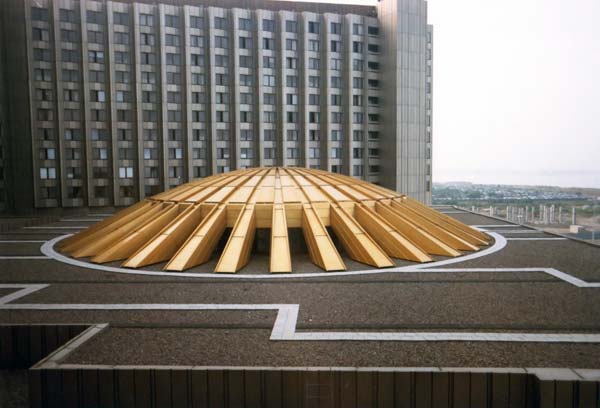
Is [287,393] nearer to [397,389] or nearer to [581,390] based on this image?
[397,389]

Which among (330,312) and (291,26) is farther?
Result: (291,26)

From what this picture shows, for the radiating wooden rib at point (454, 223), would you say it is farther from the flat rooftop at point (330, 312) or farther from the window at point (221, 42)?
the window at point (221, 42)

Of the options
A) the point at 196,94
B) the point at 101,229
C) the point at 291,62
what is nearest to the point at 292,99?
the point at 291,62

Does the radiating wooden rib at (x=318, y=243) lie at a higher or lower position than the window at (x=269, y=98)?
lower

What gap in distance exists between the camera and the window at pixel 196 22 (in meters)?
46.5

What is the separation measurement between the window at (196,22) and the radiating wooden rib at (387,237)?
1322 inches

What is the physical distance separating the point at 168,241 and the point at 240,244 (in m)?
3.49

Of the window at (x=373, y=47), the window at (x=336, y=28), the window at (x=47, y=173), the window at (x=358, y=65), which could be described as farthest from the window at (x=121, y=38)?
the window at (x=373, y=47)

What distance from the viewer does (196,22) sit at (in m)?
46.7

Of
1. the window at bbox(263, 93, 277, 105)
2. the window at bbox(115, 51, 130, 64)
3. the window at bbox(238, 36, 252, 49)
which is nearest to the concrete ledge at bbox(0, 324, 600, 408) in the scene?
the window at bbox(263, 93, 277, 105)

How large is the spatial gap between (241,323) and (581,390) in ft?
25.6

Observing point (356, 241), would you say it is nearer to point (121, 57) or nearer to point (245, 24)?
point (245, 24)

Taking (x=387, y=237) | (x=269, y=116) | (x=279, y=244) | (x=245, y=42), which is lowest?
(x=279, y=244)

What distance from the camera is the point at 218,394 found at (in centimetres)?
883
